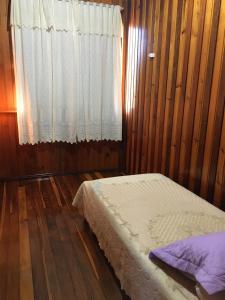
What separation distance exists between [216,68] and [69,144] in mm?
2301

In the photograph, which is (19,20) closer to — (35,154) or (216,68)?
(35,154)

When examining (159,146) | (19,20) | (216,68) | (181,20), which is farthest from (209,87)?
(19,20)

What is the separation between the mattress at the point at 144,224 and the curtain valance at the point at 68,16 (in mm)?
2047

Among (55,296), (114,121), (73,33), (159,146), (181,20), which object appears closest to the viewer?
(55,296)

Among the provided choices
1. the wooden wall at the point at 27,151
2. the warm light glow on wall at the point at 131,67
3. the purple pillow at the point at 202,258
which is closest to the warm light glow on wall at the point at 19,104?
the wooden wall at the point at 27,151

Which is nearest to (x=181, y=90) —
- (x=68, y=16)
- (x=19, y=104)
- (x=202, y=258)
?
(x=202, y=258)

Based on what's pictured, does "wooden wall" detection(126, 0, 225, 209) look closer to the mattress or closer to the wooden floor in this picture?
the mattress

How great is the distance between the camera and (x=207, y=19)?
1.90 metres

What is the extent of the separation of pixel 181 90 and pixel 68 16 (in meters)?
1.78

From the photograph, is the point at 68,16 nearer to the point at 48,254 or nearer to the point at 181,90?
the point at 181,90

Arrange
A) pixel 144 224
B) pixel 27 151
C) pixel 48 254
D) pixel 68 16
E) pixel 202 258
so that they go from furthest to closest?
pixel 27 151, pixel 68 16, pixel 48 254, pixel 144 224, pixel 202 258

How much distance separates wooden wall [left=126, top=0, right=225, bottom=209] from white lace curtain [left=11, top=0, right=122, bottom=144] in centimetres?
36

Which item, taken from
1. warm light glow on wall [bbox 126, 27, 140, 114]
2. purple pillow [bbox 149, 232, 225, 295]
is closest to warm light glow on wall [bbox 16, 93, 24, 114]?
warm light glow on wall [bbox 126, 27, 140, 114]

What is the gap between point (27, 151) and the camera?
3.39m
